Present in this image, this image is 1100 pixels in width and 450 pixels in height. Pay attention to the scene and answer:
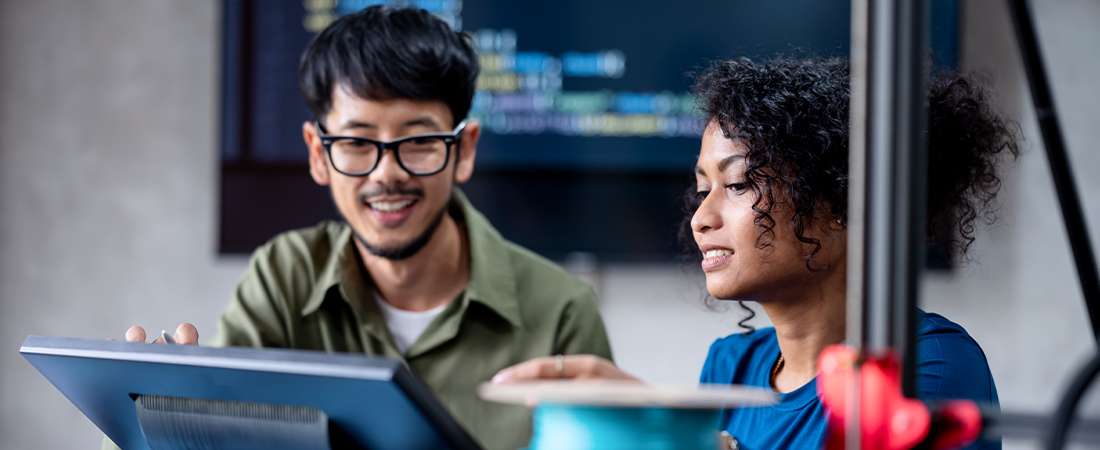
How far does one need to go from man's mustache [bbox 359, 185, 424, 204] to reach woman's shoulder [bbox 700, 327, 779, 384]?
1.76ft

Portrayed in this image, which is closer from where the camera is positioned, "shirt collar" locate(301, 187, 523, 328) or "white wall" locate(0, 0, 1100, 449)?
"shirt collar" locate(301, 187, 523, 328)

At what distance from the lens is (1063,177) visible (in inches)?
28.1

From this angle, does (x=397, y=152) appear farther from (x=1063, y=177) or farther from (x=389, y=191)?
(x=1063, y=177)

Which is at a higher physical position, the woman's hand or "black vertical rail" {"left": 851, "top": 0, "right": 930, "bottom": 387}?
"black vertical rail" {"left": 851, "top": 0, "right": 930, "bottom": 387}

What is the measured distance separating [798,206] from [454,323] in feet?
2.15

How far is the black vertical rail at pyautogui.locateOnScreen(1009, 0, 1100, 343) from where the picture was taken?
0.69m

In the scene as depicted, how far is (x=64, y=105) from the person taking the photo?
2270mm

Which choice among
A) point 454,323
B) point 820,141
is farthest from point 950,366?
point 454,323

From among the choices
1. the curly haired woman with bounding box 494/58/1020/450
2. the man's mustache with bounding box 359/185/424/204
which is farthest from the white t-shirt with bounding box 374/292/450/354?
the curly haired woman with bounding box 494/58/1020/450

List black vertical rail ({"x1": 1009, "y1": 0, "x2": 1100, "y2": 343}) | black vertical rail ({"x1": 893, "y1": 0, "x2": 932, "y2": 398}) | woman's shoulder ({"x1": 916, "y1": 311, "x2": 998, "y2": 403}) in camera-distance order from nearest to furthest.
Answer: black vertical rail ({"x1": 893, "y1": 0, "x2": 932, "y2": 398}) < black vertical rail ({"x1": 1009, "y1": 0, "x2": 1100, "y2": 343}) < woman's shoulder ({"x1": 916, "y1": 311, "x2": 998, "y2": 403})

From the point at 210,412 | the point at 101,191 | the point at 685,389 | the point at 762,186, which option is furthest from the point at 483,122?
the point at 685,389

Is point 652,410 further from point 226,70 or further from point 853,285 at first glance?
point 226,70

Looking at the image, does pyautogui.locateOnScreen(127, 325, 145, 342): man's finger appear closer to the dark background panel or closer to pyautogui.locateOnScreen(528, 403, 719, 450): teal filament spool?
pyautogui.locateOnScreen(528, 403, 719, 450): teal filament spool

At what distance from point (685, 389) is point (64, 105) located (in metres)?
2.35
